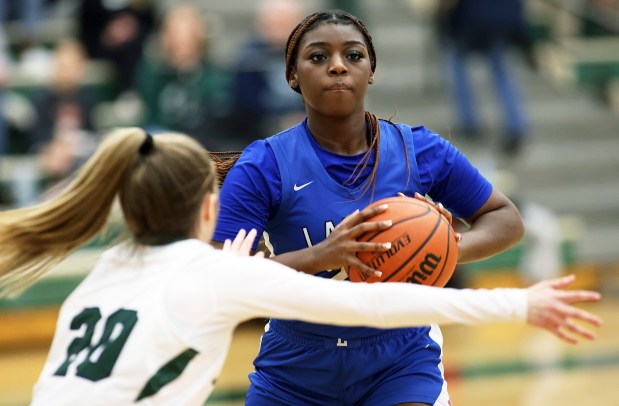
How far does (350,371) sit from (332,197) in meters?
0.58

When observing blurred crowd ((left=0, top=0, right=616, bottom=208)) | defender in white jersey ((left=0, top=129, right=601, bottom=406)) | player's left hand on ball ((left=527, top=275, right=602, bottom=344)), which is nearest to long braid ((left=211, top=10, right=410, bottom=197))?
defender in white jersey ((left=0, top=129, right=601, bottom=406))

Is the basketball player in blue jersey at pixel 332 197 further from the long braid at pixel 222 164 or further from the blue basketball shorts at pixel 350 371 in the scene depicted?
the long braid at pixel 222 164

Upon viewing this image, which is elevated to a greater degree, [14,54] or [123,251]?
[123,251]

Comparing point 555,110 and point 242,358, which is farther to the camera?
point 555,110

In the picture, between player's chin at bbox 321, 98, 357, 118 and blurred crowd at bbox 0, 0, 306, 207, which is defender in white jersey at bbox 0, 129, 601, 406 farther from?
blurred crowd at bbox 0, 0, 306, 207

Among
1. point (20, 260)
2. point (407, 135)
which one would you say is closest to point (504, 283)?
point (407, 135)

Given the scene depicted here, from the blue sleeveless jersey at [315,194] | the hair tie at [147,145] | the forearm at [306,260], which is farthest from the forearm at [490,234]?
the hair tie at [147,145]

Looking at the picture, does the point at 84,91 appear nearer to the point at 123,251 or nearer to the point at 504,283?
the point at 504,283

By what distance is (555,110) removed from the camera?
1267 cm

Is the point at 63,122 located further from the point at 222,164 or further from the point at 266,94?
the point at 222,164

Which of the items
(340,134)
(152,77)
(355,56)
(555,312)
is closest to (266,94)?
(152,77)

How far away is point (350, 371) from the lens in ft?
12.4

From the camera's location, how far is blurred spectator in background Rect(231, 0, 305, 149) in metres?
9.79

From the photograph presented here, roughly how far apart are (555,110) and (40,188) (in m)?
5.91
